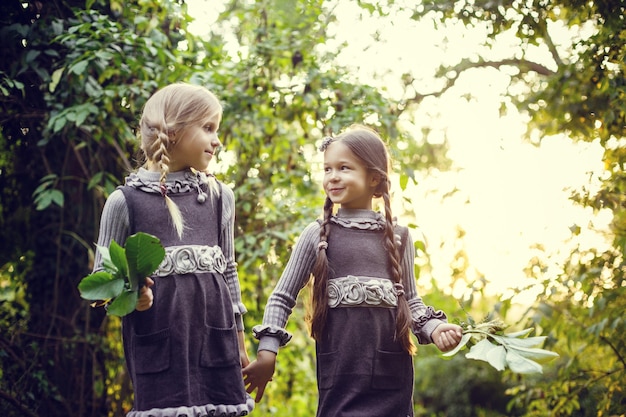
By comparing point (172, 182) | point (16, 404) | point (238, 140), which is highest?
point (238, 140)

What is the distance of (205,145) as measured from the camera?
262 centimetres

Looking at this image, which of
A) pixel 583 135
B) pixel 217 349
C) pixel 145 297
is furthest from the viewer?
pixel 583 135

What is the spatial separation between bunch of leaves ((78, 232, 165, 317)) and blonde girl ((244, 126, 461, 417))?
20.6 inches

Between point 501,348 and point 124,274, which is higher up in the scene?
point 124,274

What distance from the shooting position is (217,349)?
8.24ft

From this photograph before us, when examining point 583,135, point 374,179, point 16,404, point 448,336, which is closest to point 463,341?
point 448,336

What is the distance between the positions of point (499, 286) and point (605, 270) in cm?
58

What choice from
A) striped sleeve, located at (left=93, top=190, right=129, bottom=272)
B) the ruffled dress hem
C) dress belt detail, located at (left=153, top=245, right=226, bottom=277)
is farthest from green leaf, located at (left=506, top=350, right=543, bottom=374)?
striped sleeve, located at (left=93, top=190, right=129, bottom=272)

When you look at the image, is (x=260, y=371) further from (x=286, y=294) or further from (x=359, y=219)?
(x=359, y=219)

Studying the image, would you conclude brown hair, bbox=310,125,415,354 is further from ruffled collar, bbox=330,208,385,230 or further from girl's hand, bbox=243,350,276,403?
girl's hand, bbox=243,350,276,403

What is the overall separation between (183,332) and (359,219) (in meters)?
0.75

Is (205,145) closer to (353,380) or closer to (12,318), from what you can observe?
(353,380)

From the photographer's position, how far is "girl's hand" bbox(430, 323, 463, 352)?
2.47m

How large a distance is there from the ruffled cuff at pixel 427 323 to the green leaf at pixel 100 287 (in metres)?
1.05
